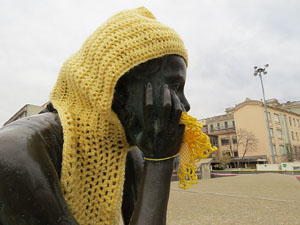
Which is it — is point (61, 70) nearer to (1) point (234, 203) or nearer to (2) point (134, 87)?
(2) point (134, 87)

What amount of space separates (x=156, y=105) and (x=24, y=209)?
0.65 meters

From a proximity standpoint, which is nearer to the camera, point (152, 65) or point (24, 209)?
point (24, 209)

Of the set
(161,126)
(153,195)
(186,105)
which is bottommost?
(153,195)

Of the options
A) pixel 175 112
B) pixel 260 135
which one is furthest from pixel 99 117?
pixel 260 135

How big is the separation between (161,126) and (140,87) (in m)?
0.23

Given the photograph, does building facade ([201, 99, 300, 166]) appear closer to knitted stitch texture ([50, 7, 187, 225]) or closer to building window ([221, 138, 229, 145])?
building window ([221, 138, 229, 145])

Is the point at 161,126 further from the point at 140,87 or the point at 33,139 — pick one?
the point at 33,139

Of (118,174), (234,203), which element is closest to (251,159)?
(234,203)

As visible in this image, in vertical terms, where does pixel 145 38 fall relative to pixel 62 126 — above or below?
above

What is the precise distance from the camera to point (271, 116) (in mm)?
35344

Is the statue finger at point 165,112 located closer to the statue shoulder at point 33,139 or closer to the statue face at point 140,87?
the statue face at point 140,87

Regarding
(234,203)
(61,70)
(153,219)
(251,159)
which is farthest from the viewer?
(251,159)

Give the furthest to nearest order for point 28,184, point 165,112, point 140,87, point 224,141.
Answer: point 224,141 < point 140,87 < point 165,112 < point 28,184

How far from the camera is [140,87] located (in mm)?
1102
